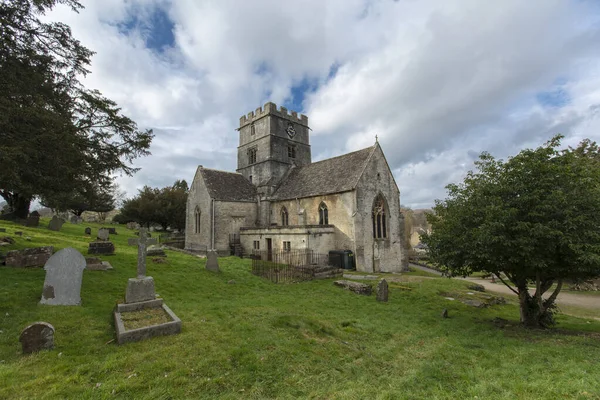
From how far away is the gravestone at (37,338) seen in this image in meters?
5.38

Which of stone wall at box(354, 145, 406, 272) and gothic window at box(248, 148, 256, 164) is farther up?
gothic window at box(248, 148, 256, 164)

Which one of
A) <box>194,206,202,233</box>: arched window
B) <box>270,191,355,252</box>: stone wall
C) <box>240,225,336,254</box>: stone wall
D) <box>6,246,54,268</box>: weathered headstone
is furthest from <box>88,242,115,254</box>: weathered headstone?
<box>270,191,355,252</box>: stone wall

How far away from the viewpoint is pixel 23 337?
5.39 m

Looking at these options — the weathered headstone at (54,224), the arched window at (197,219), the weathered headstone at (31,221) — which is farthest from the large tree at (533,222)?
the weathered headstone at (31,221)

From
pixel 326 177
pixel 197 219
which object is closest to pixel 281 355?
pixel 326 177

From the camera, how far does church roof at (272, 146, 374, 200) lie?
24031 mm

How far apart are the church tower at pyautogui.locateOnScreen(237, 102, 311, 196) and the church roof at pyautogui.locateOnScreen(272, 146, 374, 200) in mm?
2233

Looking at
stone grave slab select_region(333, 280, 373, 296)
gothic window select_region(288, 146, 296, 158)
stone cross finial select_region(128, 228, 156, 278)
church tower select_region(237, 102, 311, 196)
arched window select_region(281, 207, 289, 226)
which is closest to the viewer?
stone cross finial select_region(128, 228, 156, 278)

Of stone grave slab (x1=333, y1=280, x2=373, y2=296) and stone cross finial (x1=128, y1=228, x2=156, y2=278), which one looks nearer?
stone cross finial (x1=128, y1=228, x2=156, y2=278)

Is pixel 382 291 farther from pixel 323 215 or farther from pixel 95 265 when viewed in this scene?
pixel 95 265

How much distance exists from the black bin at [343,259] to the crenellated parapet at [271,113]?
19352 mm

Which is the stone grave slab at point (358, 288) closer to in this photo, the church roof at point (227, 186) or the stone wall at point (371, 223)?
the stone wall at point (371, 223)

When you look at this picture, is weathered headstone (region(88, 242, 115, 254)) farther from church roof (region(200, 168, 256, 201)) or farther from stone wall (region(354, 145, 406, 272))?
stone wall (region(354, 145, 406, 272))

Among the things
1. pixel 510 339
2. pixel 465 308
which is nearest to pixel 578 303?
pixel 465 308
